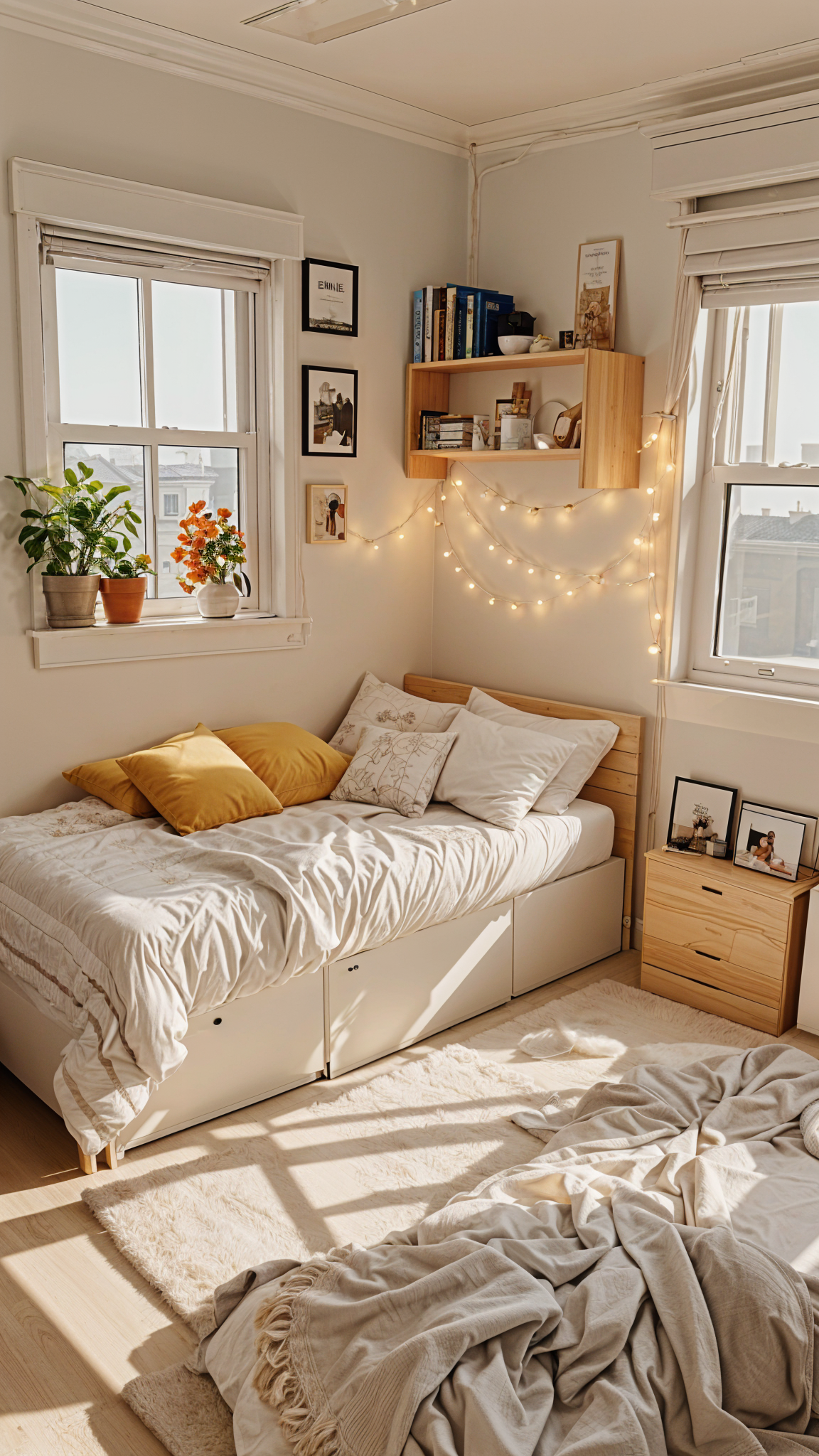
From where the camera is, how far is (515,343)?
382 cm

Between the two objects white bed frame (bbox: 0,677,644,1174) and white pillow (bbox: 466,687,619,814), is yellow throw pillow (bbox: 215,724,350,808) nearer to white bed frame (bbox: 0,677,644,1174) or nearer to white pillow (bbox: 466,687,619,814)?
white pillow (bbox: 466,687,619,814)

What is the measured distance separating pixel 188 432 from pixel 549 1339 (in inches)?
112

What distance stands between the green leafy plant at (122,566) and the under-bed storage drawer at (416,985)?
1341mm

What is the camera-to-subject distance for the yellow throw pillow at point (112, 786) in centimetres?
329

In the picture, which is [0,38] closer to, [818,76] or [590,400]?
[590,400]

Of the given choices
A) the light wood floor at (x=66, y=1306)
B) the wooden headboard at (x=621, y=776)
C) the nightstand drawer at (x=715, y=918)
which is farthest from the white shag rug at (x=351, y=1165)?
the wooden headboard at (x=621, y=776)

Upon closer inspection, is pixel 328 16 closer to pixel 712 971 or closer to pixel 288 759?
pixel 288 759

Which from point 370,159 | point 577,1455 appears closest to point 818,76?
point 370,159

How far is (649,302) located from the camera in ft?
11.9

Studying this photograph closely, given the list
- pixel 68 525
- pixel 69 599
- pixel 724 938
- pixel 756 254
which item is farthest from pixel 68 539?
pixel 724 938

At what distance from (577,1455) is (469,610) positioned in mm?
3194

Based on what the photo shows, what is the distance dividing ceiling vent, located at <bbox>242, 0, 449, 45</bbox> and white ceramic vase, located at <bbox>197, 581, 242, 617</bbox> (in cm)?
156

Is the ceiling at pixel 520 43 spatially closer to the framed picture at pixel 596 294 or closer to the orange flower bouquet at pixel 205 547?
the framed picture at pixel 596 294

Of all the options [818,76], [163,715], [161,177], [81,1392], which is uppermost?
[818,76]
